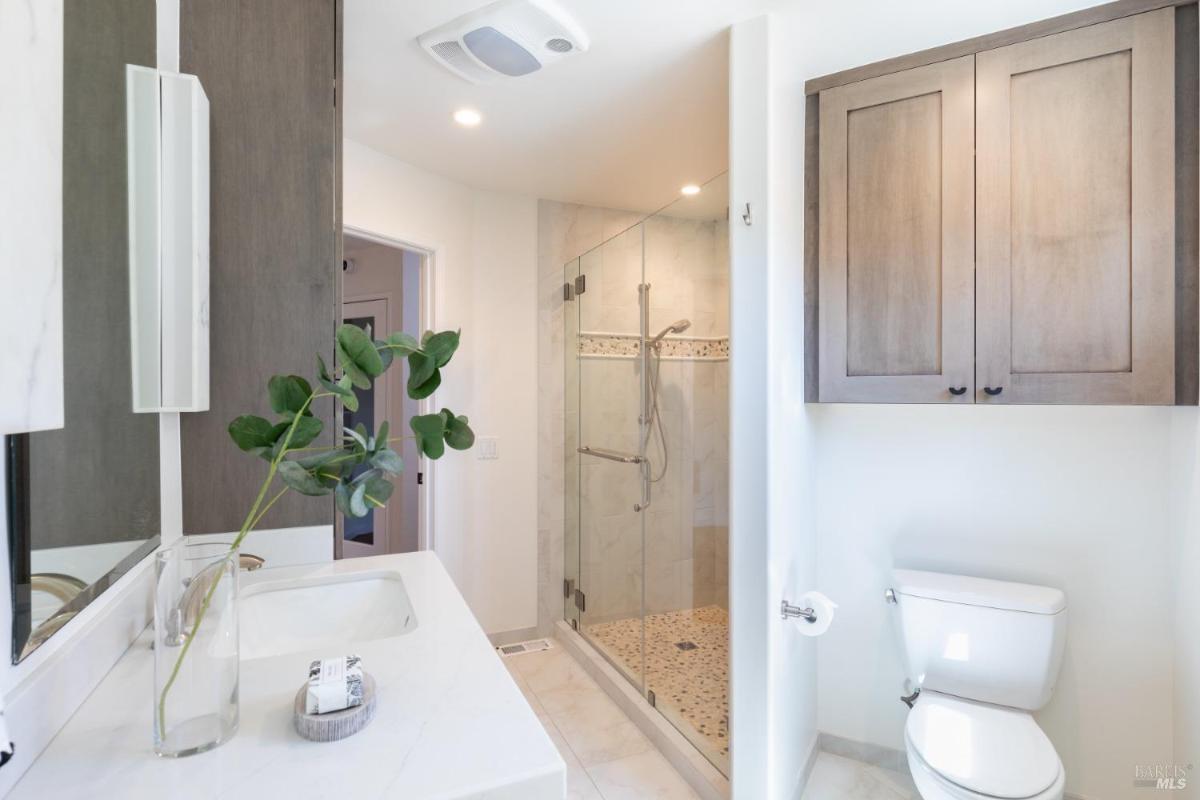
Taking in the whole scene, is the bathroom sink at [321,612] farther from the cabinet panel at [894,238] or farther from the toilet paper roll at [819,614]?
the cabinet panel at [894,238]

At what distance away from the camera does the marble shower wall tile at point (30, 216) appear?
470 millimetres

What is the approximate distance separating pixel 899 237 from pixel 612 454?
63.5 inches

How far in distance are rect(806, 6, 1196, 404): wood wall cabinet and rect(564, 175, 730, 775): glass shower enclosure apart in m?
0.61

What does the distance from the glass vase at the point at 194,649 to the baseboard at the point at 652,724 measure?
163 centimetres

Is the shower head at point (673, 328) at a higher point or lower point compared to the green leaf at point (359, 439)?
higher

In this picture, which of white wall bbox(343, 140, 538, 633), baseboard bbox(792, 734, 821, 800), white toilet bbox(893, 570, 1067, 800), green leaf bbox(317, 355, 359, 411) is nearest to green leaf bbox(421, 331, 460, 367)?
green leaf bbox(317, 355, 359, 411)

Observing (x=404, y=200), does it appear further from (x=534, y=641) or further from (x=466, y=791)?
(x=466, y=791)

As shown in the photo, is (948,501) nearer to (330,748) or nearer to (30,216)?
(330,748)

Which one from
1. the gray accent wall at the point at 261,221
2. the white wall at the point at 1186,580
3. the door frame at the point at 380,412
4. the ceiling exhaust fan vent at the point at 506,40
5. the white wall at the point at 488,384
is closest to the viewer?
the gray accent wall at the point at 261,221

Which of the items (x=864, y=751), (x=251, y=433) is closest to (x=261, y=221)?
(x=251, y=433)

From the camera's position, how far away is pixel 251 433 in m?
0.73

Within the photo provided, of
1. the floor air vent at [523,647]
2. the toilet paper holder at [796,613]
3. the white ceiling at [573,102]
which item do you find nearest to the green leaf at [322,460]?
the toilet paper holder at [796,613]

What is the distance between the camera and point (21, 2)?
487 millimetres

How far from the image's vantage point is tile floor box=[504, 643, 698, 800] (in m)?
1.90
